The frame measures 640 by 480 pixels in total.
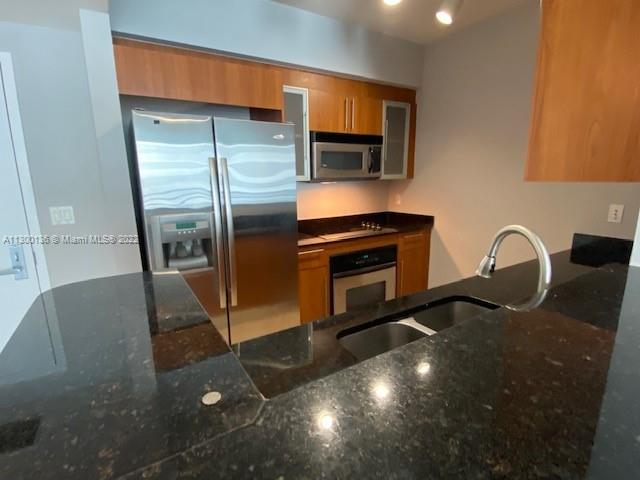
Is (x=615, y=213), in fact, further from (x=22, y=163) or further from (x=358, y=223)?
(x=22, y=163)

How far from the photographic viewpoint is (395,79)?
9.20 ft

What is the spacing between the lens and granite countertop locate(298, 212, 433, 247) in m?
3.03

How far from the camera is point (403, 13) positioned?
230 centimetres

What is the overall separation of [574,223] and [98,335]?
2.70 meters

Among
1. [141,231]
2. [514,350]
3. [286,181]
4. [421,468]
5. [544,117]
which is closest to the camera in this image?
[421,468]

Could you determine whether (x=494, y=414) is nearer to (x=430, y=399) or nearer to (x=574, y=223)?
(x=430, y=399)

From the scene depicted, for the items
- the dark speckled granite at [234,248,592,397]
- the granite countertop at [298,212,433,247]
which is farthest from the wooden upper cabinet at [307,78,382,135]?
the dark speckled granite at [234,248,592,397]

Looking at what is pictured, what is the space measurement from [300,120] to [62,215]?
67.3 inches

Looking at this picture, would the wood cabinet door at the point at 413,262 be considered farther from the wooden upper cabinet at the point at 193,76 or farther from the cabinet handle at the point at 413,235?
the wooden upper cabinet at the point at 193,76

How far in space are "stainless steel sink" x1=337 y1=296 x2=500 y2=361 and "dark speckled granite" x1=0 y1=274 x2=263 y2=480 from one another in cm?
52

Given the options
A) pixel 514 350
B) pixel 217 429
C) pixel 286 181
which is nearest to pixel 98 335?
pixel 217 429

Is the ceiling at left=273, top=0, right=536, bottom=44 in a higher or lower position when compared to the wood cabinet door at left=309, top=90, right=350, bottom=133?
higher

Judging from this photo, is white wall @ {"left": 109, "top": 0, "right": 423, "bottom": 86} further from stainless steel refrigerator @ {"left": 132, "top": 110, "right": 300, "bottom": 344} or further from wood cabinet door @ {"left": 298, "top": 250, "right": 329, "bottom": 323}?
wood cabinet door @ {"left": 298, "top": 250, "right": 329, "bottom": 323}

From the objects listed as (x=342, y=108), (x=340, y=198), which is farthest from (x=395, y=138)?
(x=340, y=198)
